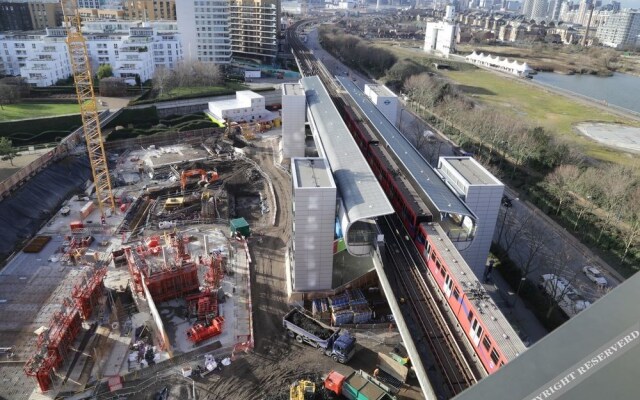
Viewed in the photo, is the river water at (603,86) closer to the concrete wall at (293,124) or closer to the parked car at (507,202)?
the parked car at (507,202)

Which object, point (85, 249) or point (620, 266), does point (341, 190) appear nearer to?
point (85, 249)

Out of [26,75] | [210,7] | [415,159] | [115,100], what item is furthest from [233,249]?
[210,7]

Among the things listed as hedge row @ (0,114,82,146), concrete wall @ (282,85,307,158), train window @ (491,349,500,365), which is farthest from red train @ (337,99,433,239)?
hedge row @ (0,114,82,146)

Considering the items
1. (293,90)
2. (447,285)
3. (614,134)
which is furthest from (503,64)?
(447,285)

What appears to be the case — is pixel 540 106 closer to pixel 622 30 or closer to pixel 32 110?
pixel 32 110

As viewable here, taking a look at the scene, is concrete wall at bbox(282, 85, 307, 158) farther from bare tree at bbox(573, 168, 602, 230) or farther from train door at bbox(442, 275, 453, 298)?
train door at bbox(442, 275, 453, 298)

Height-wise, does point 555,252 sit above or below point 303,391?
above
